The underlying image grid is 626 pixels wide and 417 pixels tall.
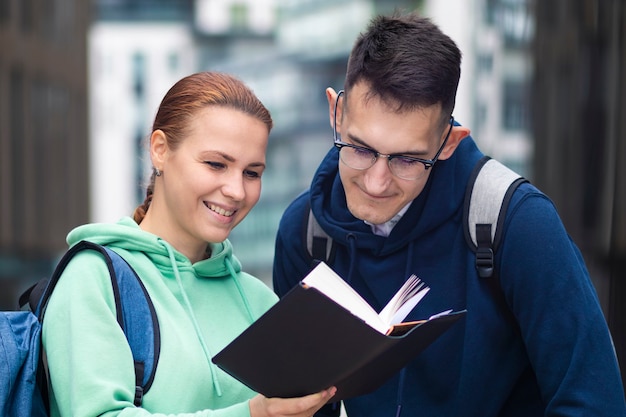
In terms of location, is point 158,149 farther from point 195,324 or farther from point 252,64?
point 252,64

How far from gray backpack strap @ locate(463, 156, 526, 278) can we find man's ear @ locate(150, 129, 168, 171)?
2.77ft

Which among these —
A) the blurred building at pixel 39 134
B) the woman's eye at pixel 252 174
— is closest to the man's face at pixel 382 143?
the woman's eye at pixel 252 174

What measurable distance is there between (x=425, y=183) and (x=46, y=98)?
3105cm

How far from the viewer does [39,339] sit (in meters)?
2.53

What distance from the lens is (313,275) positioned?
2375 mm

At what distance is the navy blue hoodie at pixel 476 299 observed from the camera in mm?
2738

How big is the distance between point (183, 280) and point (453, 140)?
0.85 meters

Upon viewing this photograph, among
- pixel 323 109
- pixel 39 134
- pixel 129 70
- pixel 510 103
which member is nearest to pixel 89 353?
pixel 39 134

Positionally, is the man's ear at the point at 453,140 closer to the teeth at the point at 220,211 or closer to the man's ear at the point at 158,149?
the teeth at the point at 220,211

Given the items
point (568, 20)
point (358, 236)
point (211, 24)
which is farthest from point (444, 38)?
point (211, 24)

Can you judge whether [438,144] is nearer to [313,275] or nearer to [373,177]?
[373,177]

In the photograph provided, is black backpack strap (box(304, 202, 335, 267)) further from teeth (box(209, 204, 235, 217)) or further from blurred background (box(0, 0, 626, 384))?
blurred background (box(0, 0, 626, 384))

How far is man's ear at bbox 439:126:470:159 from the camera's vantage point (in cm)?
296

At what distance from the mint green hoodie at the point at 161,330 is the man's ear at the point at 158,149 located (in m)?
0.18
